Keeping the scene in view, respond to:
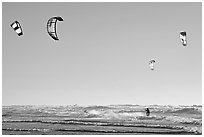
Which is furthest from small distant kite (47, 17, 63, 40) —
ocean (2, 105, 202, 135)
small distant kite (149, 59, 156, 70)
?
ocean (2, 105, 202, 135)

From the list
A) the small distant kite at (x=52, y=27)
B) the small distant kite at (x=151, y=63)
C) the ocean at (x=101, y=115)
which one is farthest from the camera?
the ocean at (x=101, y=115)

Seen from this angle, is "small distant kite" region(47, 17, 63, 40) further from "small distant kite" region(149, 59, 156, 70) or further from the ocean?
the ocean

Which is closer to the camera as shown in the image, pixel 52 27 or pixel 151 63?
pixel 52 27

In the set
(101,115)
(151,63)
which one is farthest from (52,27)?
(101,115)

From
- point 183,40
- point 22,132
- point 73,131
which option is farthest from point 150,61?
point 22,132

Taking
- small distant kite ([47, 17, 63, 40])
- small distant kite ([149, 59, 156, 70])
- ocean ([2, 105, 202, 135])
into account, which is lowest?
ocean ([2, 105, 202, 135])

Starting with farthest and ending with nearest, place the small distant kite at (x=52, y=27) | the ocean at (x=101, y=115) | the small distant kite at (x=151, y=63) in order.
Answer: the ocean at (x=101, y=115) < the small distant kite at (x=151, y=63) < the small distant kite at (x=52, y=27)

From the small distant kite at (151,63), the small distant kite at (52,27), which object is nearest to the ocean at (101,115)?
the small distant kite at (151,63)

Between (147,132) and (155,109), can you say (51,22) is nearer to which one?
(147,132)

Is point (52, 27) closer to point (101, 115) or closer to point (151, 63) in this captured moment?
point (151, 63)

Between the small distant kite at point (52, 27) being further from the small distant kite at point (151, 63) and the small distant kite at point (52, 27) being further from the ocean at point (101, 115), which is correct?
the ocean at point (101, 115)

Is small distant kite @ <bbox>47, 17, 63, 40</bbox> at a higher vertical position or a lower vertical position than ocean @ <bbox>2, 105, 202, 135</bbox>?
higher

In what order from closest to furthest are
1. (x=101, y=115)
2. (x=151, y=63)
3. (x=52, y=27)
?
(x=52, y=27)
(x=151, y=63)
(x=101, y=115)

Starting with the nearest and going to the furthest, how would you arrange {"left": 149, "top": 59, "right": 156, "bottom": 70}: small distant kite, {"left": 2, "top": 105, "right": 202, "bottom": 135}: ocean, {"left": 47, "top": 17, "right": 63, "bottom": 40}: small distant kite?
{"left": 47, "top": 17, "right": 63, "bottom": 40}: small distant kite → {"left": 149, "top": 59, "right": 156, "bottom": 70}: small distant kite → {"left": 2, "top": 105, "right": 202, "bottom": 135}: ocean
